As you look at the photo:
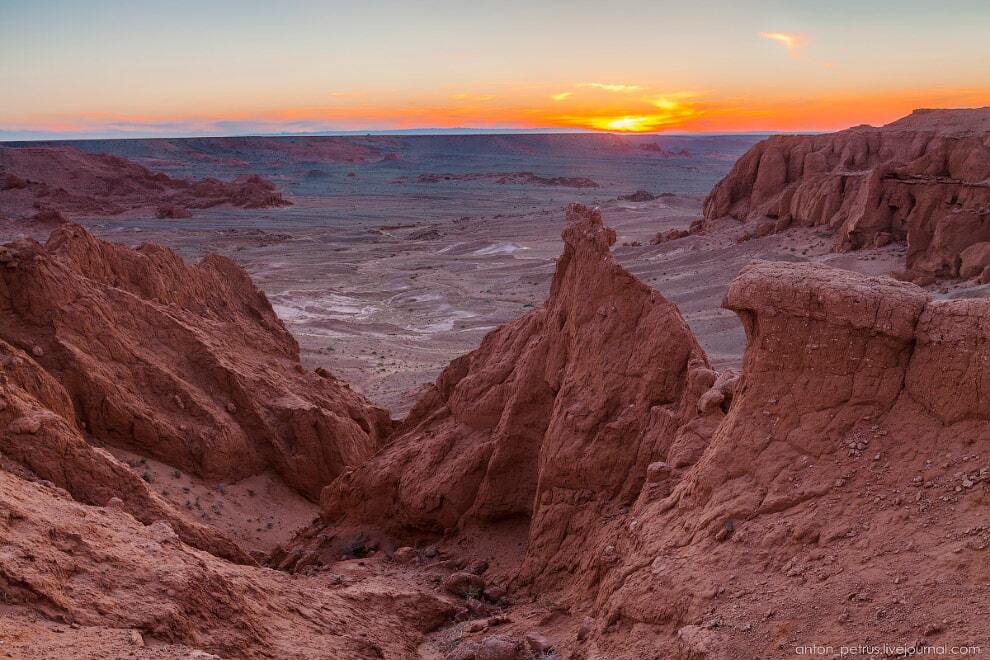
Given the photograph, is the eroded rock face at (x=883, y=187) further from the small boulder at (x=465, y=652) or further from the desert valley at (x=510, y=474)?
the small boulder at (x=465, y=652)

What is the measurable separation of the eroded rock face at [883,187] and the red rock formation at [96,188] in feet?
152

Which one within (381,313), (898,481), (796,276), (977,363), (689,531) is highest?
(796,276)

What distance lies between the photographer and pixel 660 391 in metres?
8.08

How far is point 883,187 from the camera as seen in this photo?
28.5 metres

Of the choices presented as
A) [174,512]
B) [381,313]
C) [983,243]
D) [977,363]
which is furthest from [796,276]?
[381,313]

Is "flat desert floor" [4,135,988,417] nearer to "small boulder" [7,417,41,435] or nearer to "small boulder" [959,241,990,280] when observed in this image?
"small boulder" [959,241,990,280]

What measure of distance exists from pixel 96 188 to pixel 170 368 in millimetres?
74077

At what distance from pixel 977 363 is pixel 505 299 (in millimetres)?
31605

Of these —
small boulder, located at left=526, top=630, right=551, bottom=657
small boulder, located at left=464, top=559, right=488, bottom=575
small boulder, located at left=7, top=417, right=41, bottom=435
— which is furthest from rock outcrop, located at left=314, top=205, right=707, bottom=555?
small boulder, located at left=7, top=417, right=41, bottom=435

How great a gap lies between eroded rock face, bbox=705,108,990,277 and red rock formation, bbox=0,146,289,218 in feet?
152

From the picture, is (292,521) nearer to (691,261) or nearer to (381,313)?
(381,313)

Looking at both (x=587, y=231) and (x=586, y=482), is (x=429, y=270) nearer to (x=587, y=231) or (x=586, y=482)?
(x=587, y=231)

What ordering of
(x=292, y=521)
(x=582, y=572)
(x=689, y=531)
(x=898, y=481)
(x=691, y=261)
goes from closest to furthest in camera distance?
(x=898, y=481), (x=689, y=531), (x=582, y=572), (x=292, y=521), (x=691, y=261)

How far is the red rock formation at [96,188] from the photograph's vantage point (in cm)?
6944
